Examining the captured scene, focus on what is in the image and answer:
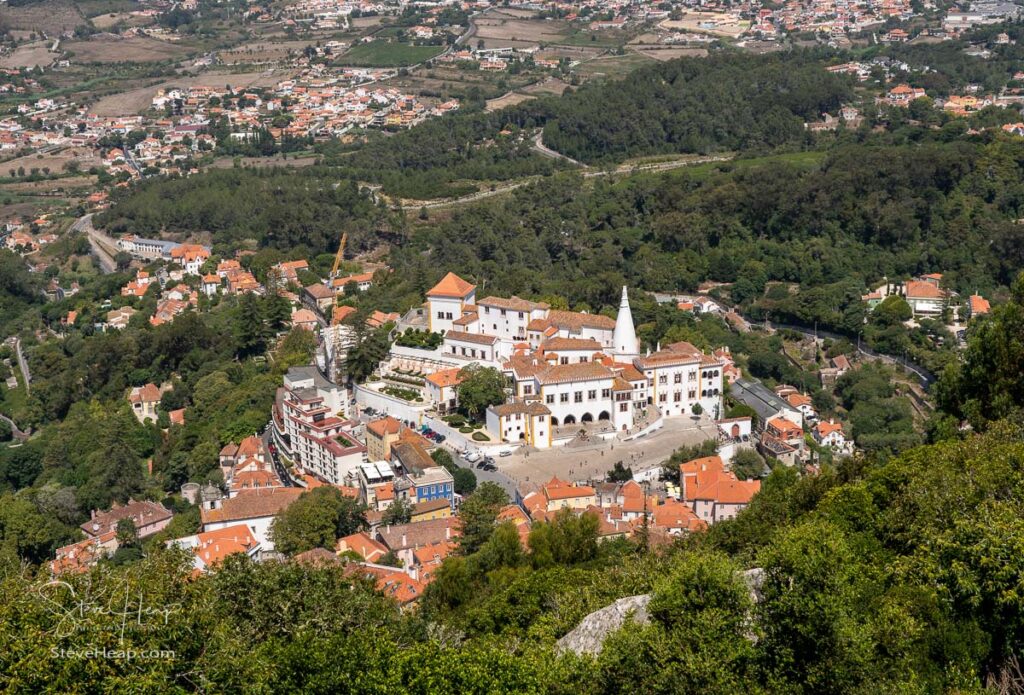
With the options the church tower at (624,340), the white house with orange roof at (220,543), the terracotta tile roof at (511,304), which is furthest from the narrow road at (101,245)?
the church tower at (624,340)

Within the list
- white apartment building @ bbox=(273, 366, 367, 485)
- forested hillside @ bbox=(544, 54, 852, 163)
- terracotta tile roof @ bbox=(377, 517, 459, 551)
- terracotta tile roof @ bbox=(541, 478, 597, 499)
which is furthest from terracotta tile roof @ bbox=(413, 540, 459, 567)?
forested hillside @ bbox=(544, 54, 852, 163)

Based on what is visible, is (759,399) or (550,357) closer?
(550,357)

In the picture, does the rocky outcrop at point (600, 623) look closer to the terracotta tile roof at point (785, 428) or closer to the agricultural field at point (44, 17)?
the terracotta tile roof at point (785, 428)

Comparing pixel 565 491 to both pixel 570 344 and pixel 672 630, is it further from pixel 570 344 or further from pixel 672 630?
pixel 672 630

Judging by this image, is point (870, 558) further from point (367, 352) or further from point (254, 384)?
point (254, 384)

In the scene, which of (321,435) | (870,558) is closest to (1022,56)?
(321,435)

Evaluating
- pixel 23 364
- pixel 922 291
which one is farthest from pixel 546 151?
pixel 23 364

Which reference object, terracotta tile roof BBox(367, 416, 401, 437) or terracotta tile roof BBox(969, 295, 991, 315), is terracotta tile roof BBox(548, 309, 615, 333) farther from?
terracotta tile roof BBox(969, 295, 991, 315)
